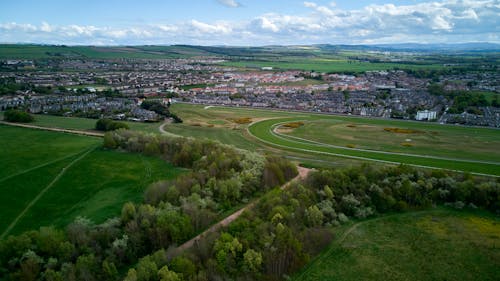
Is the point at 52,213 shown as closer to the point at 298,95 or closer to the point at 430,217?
the point at 430,217

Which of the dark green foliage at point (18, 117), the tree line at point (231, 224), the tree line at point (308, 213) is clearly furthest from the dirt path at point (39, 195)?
the dark green foliage at point (18, 117)

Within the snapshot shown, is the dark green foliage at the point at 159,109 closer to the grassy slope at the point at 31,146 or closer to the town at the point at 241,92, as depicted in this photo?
the town at the point at 241,92

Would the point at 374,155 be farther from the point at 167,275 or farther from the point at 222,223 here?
the point at 167,275

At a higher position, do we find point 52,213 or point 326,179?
point 326,179

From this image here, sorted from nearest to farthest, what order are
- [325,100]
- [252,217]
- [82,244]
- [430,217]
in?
[82,244] → [252,217] → [430,217] → [325,100]

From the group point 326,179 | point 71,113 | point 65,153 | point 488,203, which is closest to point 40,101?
point 71,113

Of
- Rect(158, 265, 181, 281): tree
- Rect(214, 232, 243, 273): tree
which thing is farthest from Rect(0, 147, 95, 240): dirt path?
Rect(214, 232, 243, 273): tree
